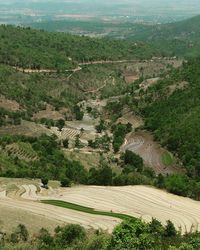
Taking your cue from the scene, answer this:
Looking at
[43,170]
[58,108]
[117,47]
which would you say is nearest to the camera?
[43,170]

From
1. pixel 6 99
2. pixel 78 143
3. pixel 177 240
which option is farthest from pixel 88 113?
pixel 177 240

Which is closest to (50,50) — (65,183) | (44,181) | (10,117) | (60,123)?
(60,123)

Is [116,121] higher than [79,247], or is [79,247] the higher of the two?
[79,247]

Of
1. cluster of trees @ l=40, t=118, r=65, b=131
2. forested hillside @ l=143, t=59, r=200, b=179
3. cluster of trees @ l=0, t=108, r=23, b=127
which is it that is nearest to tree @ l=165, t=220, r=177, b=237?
forested hillside @ l=143, t=59, r=200, b=179

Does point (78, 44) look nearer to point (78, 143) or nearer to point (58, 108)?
point (58, 108)

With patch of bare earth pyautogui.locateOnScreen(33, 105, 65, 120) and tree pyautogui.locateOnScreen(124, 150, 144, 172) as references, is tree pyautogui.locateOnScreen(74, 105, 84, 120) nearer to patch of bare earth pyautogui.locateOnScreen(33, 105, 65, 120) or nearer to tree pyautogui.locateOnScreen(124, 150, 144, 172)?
patch of bare earth pyautogui.locateOnScreen(33, 105, 65, 120)

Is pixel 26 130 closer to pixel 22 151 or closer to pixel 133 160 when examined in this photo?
pixel 22 151
